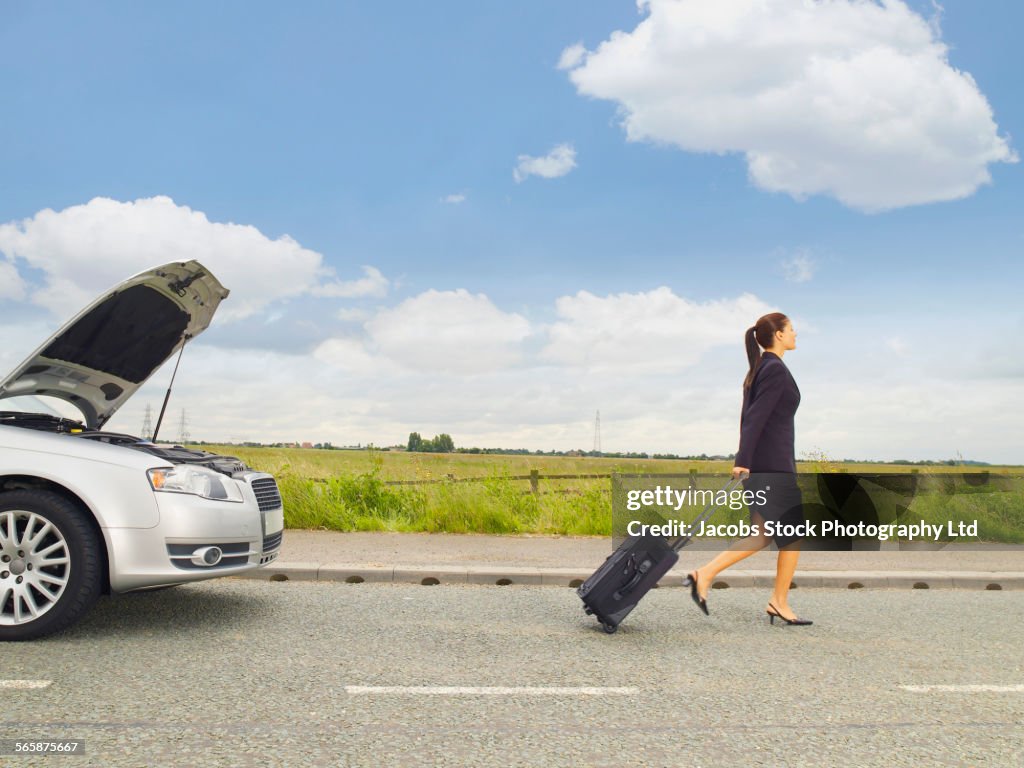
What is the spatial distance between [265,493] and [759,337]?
3.71m

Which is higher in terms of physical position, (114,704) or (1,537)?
(1,537)

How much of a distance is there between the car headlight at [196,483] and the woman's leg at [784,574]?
3818 mm

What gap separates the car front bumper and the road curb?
7.63ft

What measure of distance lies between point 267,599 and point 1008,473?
1299cm

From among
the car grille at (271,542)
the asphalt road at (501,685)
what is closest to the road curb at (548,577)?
the asphalt road at (501,685)

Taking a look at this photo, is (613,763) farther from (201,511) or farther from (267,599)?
(267,599)

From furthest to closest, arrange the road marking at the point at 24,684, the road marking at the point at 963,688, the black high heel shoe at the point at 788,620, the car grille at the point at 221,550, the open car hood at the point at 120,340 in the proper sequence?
the black high heel shoe at the point at 788,620, the open car hood at the point at 120,340, the car grille at the point at 221,550, the road marking at the point at 963,688, the road marking at the point at 24,684

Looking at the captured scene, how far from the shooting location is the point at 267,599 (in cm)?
734

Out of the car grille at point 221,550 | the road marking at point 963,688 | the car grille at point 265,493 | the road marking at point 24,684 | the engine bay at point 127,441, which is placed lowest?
the road marking at point 24,684

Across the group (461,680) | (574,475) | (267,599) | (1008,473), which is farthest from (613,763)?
(574,475)

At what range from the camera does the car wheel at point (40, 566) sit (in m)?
5.46

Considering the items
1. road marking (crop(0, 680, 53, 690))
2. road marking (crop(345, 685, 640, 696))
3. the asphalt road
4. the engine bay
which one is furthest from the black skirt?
road marking (crop(0, 680, 53, 690))

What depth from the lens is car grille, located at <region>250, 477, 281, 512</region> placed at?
6.26m

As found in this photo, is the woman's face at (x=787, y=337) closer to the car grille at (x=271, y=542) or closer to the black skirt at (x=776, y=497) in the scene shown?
the black skirt at (x=776, y=497)
